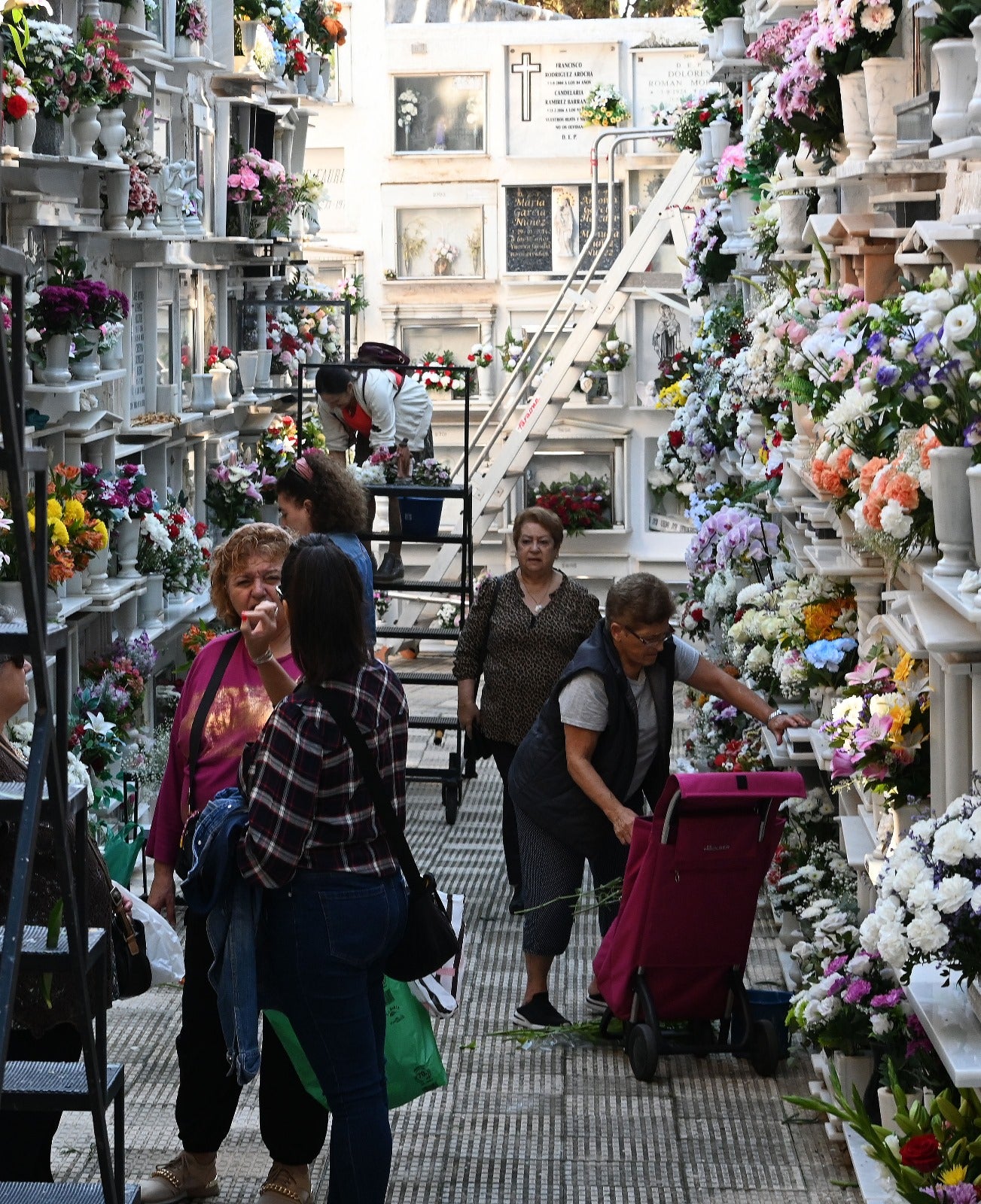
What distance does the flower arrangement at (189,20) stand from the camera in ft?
32.2

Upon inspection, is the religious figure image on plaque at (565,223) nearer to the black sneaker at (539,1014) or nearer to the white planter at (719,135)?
the white planter at (719,135)

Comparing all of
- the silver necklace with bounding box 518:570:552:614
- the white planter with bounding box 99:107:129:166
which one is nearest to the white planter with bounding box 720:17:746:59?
the white planter with bounding box 99:107:129:166

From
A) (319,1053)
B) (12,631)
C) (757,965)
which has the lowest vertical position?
(757,965)

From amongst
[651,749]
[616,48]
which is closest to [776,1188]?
[651,749]

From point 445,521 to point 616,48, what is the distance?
484cm

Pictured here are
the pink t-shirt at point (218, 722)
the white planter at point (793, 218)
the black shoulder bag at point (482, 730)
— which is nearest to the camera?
the pink t-shirt at point (218, 722)

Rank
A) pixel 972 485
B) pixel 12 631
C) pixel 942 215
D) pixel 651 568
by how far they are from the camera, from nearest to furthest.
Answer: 1. pixel 12 631
2. pixel 972 485
3. pixel 942 215
4. pixel 651 568

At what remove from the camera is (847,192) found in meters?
4.93

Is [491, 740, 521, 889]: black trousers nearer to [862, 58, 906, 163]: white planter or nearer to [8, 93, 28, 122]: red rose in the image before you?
[8, 93, 28, 122]: red rose

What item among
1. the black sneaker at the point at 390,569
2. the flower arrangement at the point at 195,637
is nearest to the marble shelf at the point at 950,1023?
the flower arrangement at the point at 195,637

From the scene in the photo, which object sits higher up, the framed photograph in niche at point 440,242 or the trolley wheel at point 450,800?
the framed photograph in niche at point 440,242

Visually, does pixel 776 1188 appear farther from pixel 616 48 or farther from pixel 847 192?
pixel 616 48

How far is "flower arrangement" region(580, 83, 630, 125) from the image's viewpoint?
17250 millimetres

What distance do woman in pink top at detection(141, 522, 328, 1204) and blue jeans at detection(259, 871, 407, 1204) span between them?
387 mm
